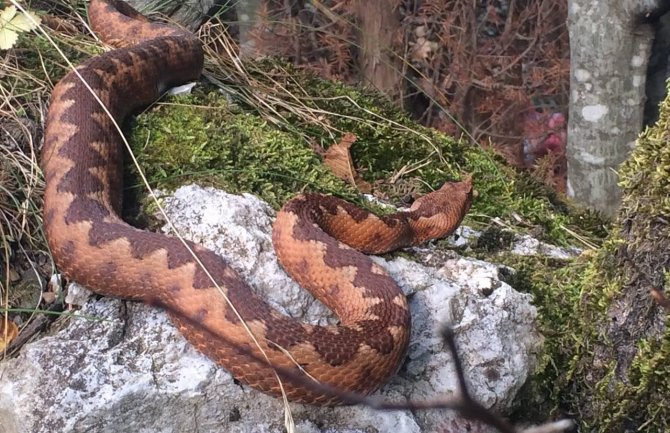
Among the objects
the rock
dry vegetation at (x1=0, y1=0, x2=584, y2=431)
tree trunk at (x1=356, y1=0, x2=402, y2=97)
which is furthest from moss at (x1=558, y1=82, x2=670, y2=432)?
tree trunk at (x1=356, y1=0, x2=402, y2=97)

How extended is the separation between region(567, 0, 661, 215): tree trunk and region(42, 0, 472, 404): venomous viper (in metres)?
3.35

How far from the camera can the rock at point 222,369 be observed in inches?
102

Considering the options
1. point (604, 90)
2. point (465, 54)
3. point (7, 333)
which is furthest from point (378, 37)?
point (7, 333)

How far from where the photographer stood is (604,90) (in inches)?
264

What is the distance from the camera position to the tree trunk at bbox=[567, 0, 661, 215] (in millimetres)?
6387

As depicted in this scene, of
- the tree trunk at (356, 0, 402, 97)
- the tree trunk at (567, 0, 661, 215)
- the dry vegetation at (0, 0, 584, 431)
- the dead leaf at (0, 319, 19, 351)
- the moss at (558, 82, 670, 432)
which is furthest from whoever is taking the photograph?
the dry vegetation at (0, 0, 584, 431)

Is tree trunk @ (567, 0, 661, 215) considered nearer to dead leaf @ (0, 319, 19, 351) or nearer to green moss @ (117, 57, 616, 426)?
green moss @ (117, 57, 616, 426)

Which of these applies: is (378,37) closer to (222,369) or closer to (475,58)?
(475,58)

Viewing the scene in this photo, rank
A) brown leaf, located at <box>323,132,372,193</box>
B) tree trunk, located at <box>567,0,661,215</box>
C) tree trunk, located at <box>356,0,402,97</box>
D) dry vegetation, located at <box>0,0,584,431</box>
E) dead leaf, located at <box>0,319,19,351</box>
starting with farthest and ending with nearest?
dry vegetation, located at <box>0,0,584,431</box>, tree trunk, located at <box>356,0,402,97</box>, tree trunk, located at <box>567,0,661,215</box>, brown leaf, located at <box>323,132,372,193</box>, dead leaf, located at <box>0,319,19,351</box>

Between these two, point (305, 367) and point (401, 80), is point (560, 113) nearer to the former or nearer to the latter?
point (401, 80)

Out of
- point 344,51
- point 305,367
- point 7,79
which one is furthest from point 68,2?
point 344,51

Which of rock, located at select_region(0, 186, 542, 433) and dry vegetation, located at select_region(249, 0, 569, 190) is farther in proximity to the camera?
dry vegetation, located at select_region(249, 0, 569, 190)

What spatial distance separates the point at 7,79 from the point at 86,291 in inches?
53.5

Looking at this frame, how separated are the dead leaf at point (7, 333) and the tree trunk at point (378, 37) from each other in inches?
253
